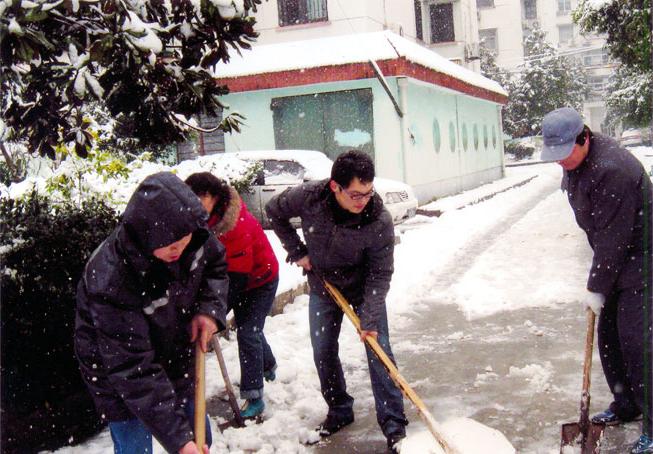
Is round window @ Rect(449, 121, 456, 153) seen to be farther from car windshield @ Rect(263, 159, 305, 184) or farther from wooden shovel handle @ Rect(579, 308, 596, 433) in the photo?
wooden shovel handle @ Rect(579, 308, 596, 433)

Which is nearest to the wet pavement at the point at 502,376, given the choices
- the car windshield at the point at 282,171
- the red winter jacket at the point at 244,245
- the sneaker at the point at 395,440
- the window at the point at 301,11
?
the sneaker at the point at 395,440

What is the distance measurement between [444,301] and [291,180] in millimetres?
5597

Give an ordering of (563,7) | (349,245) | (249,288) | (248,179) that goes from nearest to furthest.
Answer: (349,245) < (249,288) < (248,179) < (563,7)

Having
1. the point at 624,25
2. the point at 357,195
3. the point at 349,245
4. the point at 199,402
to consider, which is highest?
the point at 624,25

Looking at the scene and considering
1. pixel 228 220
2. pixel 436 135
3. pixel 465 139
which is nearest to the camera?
pixel 228 220

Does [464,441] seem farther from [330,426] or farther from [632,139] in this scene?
[632,139]

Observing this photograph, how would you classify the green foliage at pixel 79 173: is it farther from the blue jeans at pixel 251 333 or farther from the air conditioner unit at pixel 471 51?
the air conditioner unit at pixel 471 51

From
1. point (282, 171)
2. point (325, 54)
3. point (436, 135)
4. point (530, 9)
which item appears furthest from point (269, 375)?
point (530, 9)

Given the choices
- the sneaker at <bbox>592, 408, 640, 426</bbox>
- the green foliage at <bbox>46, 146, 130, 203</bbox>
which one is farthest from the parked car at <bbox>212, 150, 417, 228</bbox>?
the sneaker at <bbox>592, 408, 640, 426</bbox>

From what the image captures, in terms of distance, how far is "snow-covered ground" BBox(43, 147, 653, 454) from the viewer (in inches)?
160

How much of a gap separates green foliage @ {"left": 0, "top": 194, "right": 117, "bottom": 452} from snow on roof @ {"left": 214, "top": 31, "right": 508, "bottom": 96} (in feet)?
37.5

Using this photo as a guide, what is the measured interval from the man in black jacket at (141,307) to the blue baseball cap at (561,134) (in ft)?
6.06

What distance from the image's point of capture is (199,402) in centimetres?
→ 283

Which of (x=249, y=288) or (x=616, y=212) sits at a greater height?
(x=616, y=212)
